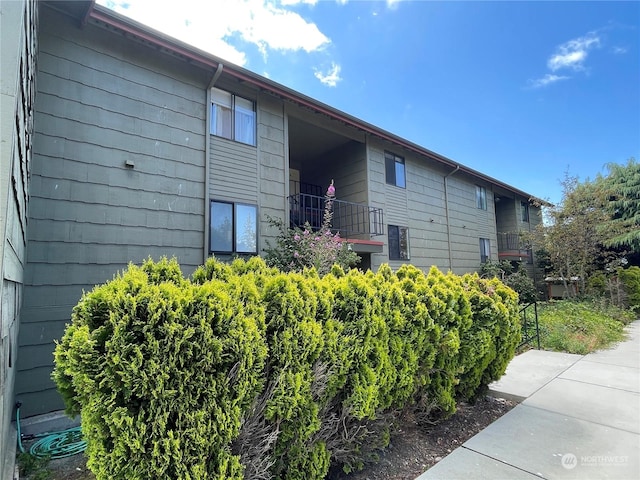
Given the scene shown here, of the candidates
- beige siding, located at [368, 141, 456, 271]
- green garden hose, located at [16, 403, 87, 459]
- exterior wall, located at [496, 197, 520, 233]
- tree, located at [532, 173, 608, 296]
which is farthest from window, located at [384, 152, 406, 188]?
green garden hose, located at [16, 403, 87, 459]

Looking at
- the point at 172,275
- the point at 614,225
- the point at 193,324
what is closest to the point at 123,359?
the point at 193,324

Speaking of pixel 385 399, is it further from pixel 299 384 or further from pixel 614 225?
pixel 614 225

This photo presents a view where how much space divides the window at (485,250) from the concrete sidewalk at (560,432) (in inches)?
371

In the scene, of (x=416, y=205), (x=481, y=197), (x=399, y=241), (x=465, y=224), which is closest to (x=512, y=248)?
(x=481, y=197)

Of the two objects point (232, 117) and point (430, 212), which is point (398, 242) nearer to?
point (430, 212)

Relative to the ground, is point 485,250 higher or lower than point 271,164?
lower

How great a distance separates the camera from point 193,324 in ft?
5.51

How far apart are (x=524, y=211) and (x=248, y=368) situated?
20081 mm

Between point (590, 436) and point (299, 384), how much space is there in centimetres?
315

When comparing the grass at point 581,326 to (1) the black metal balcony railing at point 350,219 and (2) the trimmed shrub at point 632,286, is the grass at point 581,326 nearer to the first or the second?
(2) the trimmed shrub at point 632,286

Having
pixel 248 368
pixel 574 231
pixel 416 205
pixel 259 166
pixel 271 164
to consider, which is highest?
pixel 271 164

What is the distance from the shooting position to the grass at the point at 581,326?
685 centimetres

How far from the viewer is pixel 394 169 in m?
11.1

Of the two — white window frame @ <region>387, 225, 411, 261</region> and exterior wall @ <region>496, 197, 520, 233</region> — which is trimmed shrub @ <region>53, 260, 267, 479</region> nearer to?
white window frame @ <region>387, 225, 411, 261</region>
